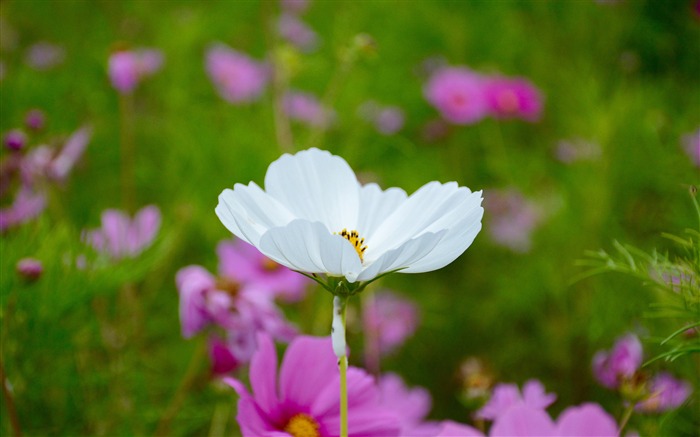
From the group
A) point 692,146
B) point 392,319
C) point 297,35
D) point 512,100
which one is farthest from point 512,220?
point 297,35

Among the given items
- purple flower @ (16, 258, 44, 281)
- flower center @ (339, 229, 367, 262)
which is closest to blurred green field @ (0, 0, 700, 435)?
purple flower @ (16, 258, 44, 281)

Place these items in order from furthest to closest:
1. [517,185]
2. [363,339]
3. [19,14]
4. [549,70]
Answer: [19,14] → [549,70] → [517,185] → [363,339]

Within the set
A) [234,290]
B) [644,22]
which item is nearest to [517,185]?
[644,22]

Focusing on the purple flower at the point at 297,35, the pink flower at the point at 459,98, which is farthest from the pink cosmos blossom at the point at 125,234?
the purple flower at the point at 297,35

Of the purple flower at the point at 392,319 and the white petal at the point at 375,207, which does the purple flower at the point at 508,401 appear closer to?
the white petal at the point at 375,207

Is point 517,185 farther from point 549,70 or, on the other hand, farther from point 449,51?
point 449,51

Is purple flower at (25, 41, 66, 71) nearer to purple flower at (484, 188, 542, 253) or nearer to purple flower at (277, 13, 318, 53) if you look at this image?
purple flower at (277, 13, 318, 53)

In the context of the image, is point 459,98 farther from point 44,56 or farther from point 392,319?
point 44,56
